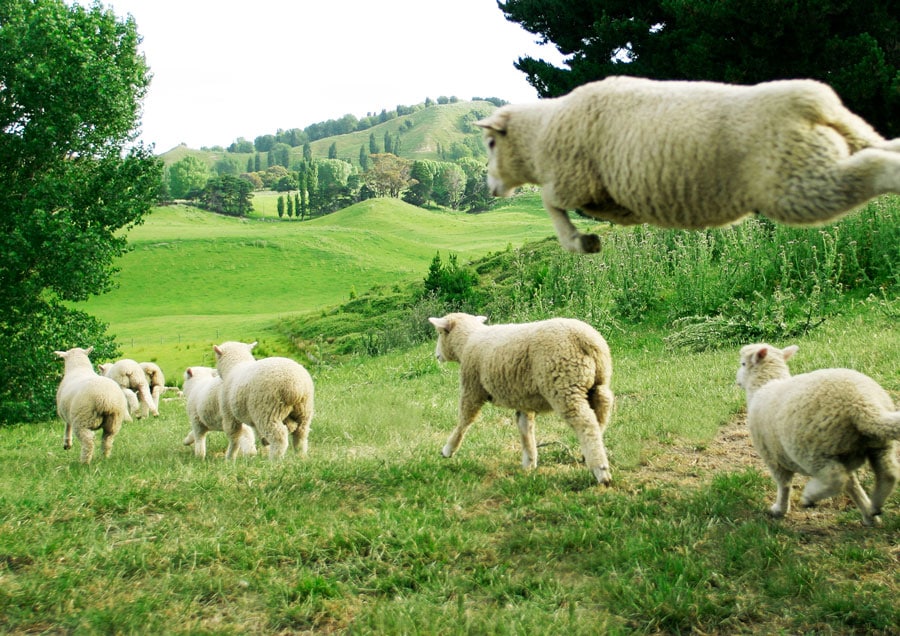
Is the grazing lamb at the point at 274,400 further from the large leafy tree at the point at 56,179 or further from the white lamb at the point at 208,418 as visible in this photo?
the large leafy tree at the point at 56,179

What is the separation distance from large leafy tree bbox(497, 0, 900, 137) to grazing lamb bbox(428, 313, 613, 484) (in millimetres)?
5063

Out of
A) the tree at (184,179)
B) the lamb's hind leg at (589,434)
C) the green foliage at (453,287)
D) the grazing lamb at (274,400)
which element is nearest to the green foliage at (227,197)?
the tree at (184,179)

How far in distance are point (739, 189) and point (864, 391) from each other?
247 centimetres

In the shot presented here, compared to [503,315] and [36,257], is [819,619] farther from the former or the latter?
[36,257]

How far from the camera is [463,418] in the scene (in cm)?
746

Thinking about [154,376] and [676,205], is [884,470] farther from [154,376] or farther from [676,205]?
[154,376]

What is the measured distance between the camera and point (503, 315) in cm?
1936

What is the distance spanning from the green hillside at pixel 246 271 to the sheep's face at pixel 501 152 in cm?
2879

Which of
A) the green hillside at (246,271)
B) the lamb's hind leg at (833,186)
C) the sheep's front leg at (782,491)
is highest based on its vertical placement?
the lamb's hind leg at (833,186)

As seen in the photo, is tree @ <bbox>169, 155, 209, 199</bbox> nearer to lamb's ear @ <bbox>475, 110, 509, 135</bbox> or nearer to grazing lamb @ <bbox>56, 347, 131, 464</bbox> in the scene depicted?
grazing lamb @ <bbox>56, 347, 131, 464</bbox>

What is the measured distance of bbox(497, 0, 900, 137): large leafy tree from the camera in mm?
9477

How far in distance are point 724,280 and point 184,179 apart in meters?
99.8

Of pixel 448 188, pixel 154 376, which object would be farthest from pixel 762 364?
pixel 448 188

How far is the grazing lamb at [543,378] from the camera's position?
A: 6355mm
